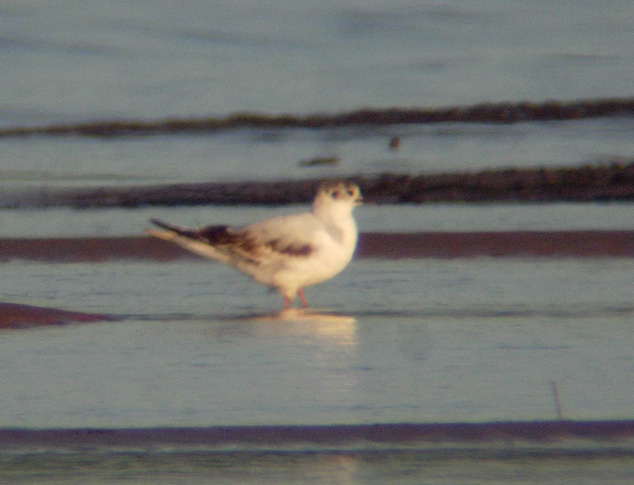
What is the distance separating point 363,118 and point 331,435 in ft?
68.8

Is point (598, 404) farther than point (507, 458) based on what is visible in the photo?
Yes

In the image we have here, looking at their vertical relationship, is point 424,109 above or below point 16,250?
above

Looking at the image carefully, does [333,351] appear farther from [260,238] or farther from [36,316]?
[260,238]

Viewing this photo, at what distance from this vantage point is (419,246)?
10.3 meters

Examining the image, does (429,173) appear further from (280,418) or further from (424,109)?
(280,418)

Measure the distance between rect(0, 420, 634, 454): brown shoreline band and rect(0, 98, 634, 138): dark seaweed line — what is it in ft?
63.8

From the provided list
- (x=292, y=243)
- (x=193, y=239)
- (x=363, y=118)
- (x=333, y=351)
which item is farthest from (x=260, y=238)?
(x=363, y=118)

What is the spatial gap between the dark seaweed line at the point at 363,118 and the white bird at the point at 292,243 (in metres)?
15.5

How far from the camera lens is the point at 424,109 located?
24.6 meters

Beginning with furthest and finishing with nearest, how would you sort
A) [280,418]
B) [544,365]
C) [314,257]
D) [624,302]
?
[314,257]
[624,302]
[544,365]
[280,418]

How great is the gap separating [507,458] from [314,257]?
4.08 m

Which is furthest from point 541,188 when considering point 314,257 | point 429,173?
point 314,257

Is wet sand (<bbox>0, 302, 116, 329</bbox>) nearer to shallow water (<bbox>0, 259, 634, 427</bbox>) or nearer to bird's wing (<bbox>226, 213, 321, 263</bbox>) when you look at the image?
shallow water (<bbox>0, 259, 634, 427</bbox>)

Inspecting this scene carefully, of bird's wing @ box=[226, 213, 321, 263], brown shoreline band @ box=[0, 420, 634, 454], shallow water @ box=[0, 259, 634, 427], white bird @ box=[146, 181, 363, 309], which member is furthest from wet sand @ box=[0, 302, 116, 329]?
brown shoreline band @ box=[0, 420, 634, 454]
